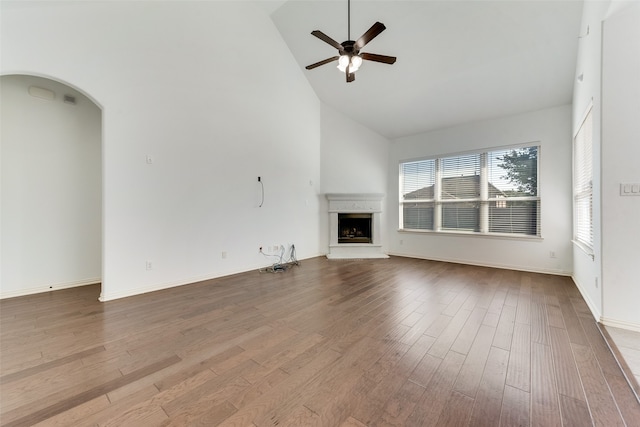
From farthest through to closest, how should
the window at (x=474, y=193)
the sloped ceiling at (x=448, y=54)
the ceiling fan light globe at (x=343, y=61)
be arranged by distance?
the window at (x=474, y=193) → the sloped ceiling at (x=448, y=54) → the ceiling fan light globe at (x=343, y=61)

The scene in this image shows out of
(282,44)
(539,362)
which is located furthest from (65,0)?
(539,362)

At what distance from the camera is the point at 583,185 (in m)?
3.30

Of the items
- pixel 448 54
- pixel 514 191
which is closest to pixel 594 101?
pixel 448 54

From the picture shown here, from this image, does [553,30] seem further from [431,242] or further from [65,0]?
[65,0]

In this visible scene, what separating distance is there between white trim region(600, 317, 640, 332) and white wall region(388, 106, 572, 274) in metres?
2.28

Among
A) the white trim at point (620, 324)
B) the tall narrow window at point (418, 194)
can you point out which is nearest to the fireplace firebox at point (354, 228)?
the tall narrow window at point (418, 194)

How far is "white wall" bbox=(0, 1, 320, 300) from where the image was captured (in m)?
2.75

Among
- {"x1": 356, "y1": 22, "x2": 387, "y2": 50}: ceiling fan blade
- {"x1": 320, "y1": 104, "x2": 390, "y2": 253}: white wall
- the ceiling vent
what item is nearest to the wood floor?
the ceiling vent

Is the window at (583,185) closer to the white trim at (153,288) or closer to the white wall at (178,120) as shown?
the white wall at (178,120)

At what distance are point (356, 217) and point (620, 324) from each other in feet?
13.9

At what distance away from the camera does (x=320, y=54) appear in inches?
184

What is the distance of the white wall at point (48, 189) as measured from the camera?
297cm

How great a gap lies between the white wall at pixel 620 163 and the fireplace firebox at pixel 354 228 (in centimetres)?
391

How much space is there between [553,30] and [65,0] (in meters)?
5.67
